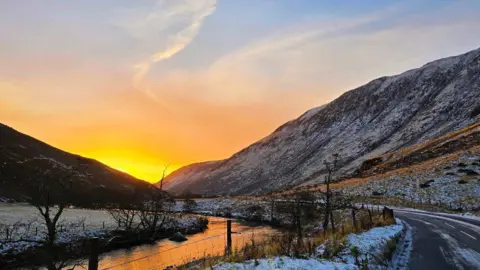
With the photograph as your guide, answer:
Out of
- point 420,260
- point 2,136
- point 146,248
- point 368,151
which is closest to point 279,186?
point 368,151

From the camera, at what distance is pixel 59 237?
32562mm

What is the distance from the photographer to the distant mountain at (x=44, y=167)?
84562 millimetres

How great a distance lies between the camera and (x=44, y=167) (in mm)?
88812

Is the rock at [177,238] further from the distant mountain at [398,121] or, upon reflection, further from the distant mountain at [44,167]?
the distant mountain at [398,121]

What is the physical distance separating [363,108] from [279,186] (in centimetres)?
6962

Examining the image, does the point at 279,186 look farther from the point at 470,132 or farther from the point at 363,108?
the point at 470,132

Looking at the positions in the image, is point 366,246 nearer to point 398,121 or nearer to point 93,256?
point 93,256

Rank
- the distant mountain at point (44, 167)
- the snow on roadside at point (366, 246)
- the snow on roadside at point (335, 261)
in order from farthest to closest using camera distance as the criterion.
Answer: the distant mountain at point (44, 167) → the snow on roadside at point (366, 246) → the snow on roadside at point (335, 261)

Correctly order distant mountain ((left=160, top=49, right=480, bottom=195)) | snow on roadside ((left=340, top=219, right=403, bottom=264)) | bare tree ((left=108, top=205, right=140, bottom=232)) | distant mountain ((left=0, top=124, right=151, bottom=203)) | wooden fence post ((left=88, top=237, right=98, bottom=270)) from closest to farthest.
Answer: wooden fence post ((left=88, top=237, right=98, bottom=270)), snow on roadside ((left=340, top=219, right=403, bottom=264)), bare tree ((left=108, top=205, right=140, bottom=232)), distant mountain ((left=0, top=124, right=151, bottom=203)), distant mountain ((left=160, top=49, right=480, bottom=195))

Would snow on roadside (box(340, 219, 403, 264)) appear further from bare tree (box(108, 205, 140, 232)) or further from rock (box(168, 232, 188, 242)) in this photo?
bare tree (box(108, 205, 140, 232))

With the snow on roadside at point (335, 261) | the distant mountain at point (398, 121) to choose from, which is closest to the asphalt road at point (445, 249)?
the snow on roadside at point (335, 261)

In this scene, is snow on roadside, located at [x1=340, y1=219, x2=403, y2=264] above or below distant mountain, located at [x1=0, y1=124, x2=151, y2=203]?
below

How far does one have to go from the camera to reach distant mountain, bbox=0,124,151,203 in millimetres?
84562

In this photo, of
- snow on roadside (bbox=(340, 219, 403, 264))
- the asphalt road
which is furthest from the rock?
snow on roadside (bbox=(340, 219, 403, 264))
